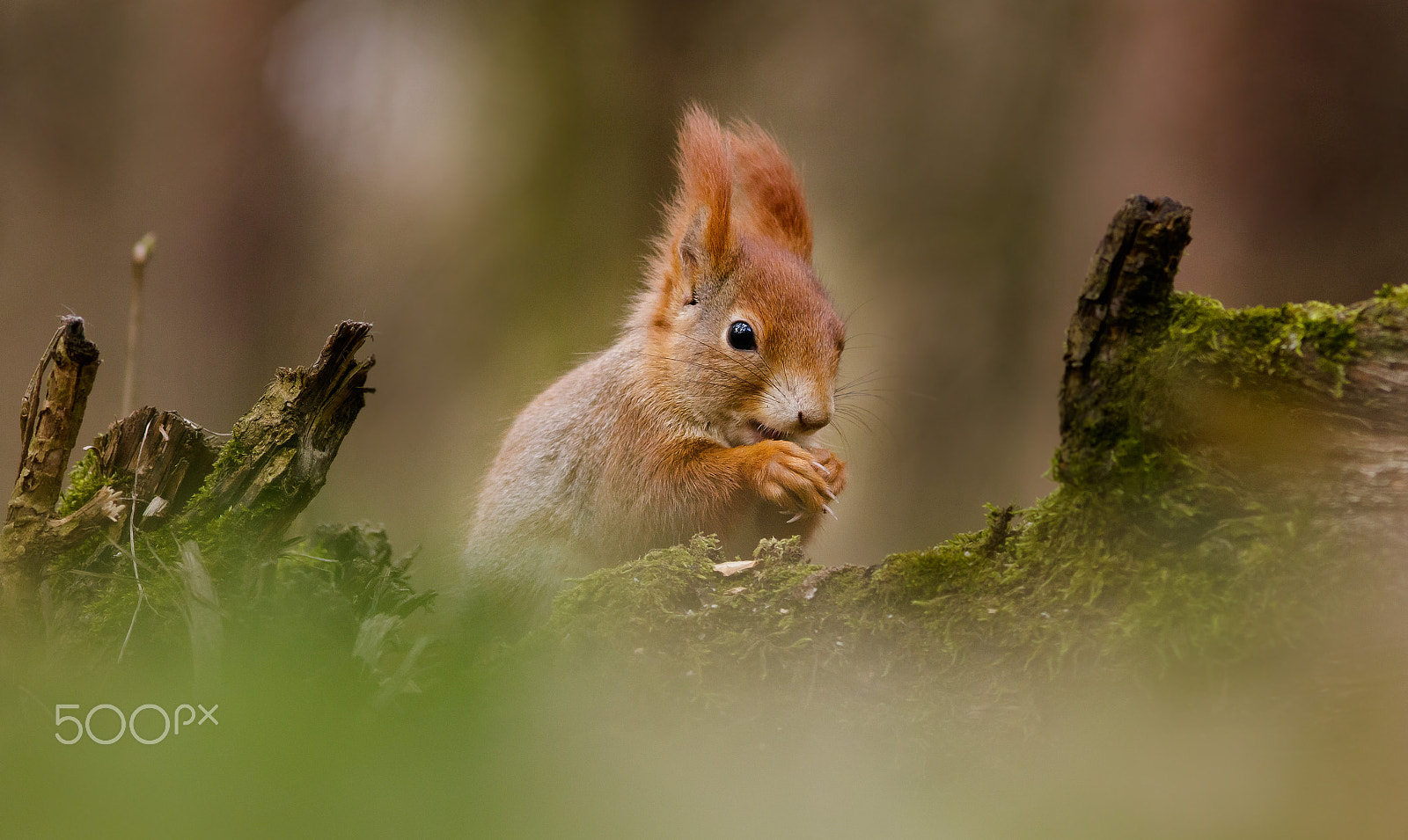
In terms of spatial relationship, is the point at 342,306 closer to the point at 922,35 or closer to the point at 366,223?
the point at 366,223

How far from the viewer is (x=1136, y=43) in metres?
4.73

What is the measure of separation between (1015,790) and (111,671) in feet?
4.56

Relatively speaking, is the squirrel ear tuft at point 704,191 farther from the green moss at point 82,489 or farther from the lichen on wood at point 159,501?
the green moss at point 82,489

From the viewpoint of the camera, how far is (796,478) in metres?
2.19

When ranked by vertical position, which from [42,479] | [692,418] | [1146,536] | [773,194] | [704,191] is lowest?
[42,479]

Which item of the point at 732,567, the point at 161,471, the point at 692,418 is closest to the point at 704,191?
the point at 692,418

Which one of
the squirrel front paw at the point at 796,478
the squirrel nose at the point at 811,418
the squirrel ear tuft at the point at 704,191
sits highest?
the squirrel ear tuft at the point at 704,191

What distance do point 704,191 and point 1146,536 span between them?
1636 mm

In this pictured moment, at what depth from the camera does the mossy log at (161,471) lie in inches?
69.5

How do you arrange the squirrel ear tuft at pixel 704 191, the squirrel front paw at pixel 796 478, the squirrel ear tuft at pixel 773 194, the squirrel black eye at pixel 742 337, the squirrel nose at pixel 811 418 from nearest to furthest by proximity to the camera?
the squirrel front paw at pixel 796 478 < the squirrel nose at pixel 811 418 < the squirrel black eye at pixel 742 337 < the squirrel ear tuft at pixel 704 191 < the squirrel ear tuft at pixel 773 194

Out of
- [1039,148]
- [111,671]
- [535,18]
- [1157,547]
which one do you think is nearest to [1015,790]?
[1157,547]

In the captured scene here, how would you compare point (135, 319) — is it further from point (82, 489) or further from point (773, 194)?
point (773, 194)

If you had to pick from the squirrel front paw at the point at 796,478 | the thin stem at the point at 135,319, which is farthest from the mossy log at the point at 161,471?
the squirrel front paw at the point at 796,478

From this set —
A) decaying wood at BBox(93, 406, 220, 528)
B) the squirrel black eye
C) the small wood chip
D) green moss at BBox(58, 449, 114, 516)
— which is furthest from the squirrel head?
green moss at BBox(58, 449, 114, 516)
